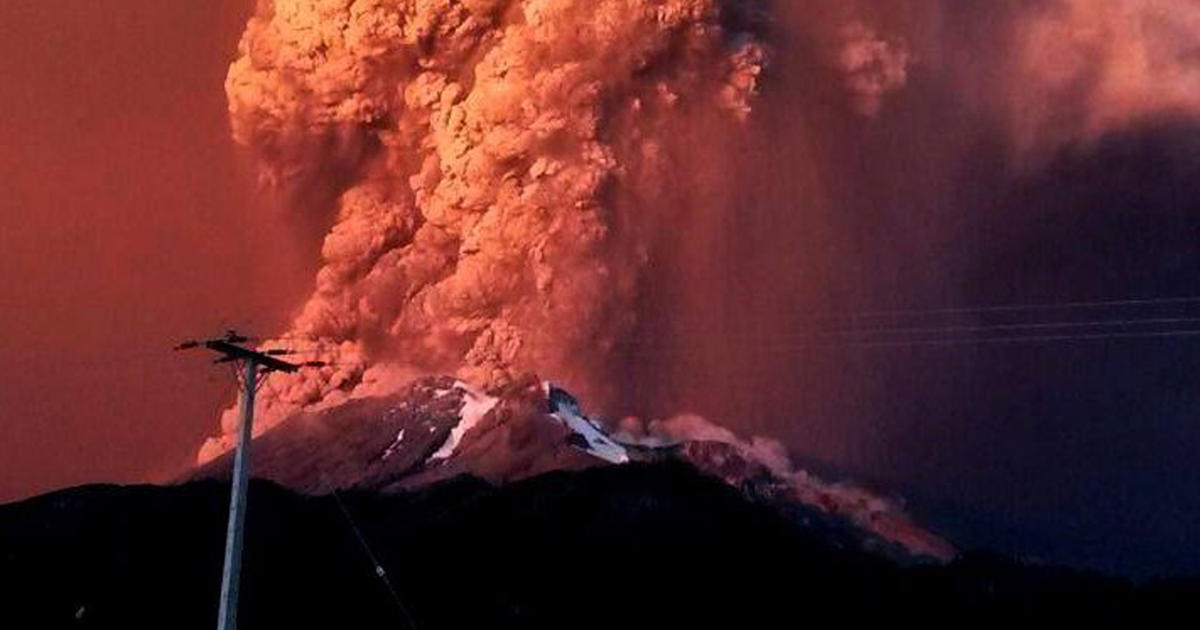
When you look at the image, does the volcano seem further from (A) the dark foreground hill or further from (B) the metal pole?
(B) the metal pole

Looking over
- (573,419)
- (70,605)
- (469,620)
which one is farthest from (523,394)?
(70,605)

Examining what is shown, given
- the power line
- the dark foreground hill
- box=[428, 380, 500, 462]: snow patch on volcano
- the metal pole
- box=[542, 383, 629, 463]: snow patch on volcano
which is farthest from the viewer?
box=[428, 380, 500, 462]: snow patch on volcano

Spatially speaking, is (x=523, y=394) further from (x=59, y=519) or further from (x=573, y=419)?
(x=59, y=519)

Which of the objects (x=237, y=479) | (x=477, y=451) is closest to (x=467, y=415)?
(x=477, y=451)

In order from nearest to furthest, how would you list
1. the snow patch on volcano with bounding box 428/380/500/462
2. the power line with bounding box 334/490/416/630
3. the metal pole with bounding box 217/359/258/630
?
the metal pole with bounding box 217/359/258/630 → the power line with bounding box 334/490/416/630 → the snow patch on volcano with bounding box 428/380/500/462

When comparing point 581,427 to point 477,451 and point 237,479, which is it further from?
point 237,479

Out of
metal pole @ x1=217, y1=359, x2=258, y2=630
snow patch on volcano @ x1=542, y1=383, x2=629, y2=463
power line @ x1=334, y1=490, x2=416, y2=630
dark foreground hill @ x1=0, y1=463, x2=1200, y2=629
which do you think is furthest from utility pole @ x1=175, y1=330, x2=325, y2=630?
snow patch on volcano @ x1=542, y1=383, x2=629, y2=463
